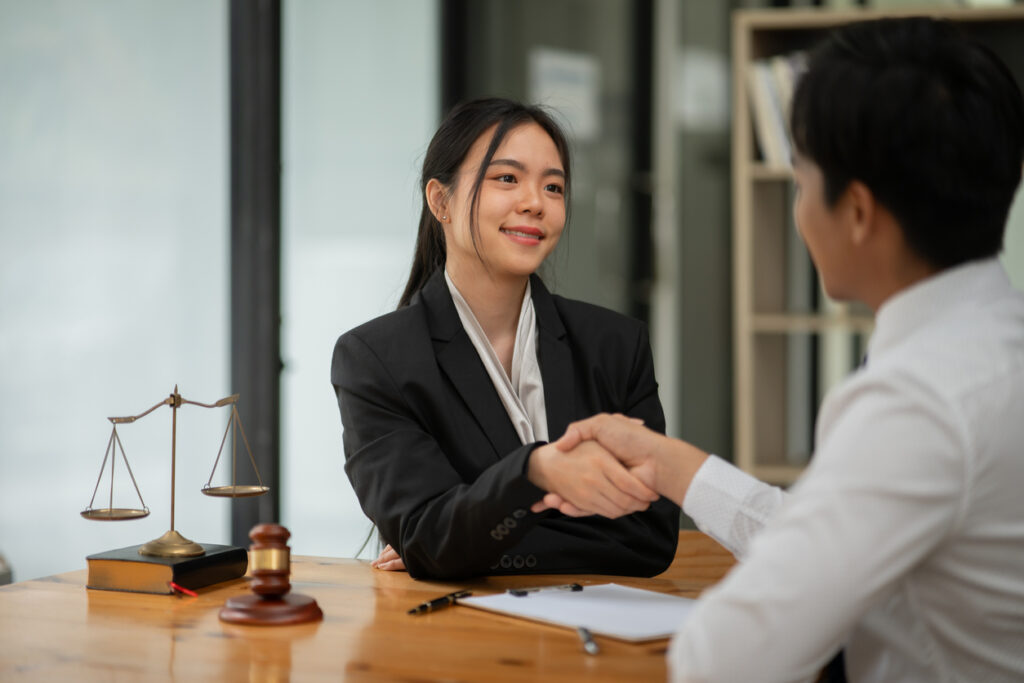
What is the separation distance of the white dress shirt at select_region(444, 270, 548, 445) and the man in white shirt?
35.7 inches

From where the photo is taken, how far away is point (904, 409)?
904mm

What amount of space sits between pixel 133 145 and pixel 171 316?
471mm

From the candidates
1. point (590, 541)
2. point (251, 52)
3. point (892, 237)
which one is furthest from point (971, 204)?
point (251, 52)

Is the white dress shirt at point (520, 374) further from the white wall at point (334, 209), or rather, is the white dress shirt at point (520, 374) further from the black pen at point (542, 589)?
the white wall at point (334, 209)

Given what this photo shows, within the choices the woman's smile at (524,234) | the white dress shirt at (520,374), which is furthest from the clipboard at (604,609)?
the woman's smile at (524,234)

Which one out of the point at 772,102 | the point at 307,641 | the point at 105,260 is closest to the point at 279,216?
the point at 105,260

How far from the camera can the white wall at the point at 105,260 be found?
2.55 metres

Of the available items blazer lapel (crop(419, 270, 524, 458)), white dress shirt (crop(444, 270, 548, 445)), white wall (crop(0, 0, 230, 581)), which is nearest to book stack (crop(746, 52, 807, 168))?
white wall (crop(0, 0, 230, 581))

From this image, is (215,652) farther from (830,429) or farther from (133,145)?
(133,145)

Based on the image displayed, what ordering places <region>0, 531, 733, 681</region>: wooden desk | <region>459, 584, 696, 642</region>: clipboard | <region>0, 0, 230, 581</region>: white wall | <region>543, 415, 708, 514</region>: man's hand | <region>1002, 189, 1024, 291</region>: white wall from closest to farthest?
<region>0, 531, 733, 681</region>: wooden desk → <region>459, 584, 696, 642</region>: clipboard → <region>543, 415, 708, 514</region>: man's hand → <region>0, 0, 230, 581</region>: white wall → <region>1002, 189, 1024, 291</region>: white wall

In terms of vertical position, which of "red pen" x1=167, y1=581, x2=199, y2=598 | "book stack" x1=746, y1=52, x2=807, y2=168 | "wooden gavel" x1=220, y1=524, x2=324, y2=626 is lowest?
"red pen" x1=167, y1=581, x2=199, y2=598

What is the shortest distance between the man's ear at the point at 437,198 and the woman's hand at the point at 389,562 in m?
0.70

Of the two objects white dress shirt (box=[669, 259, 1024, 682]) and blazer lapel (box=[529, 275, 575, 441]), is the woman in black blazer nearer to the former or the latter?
blazer lapel (box=[529, 275, 575, 441])

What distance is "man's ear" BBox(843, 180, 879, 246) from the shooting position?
1.02 meters
